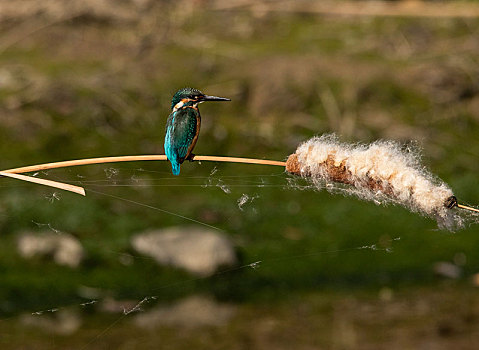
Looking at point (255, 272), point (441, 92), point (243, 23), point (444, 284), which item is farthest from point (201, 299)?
point (243, 23)

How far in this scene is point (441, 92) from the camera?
28.7 feet

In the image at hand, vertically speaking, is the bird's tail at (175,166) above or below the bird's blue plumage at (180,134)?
below

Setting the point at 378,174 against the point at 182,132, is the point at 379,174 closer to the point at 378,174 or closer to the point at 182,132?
the point at 378,174

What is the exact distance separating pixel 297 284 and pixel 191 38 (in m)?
4.29

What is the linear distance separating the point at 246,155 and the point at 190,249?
4.62 feet

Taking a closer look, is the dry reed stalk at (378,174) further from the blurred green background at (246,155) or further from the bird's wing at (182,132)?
the blurred green background at (246,155)

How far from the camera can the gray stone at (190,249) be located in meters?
6.30

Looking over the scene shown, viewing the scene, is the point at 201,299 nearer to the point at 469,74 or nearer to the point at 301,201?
the point at 301,201

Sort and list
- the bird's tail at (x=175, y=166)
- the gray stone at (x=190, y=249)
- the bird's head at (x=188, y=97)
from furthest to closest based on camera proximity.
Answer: the gray stone at (x=190, y=249), the bird's head at (x=188, y=97), the bird's tail at (x=175, y=166)

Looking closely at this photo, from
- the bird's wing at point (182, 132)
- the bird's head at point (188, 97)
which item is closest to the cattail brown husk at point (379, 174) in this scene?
the bird's wing at point (182, 132)

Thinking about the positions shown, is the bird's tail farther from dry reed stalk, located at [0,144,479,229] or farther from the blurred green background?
the blurred green background

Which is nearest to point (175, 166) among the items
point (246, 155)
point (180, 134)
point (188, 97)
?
point (180, 134)

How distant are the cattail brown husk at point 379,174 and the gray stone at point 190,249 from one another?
3677 millimetres

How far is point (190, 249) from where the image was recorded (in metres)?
6.38
